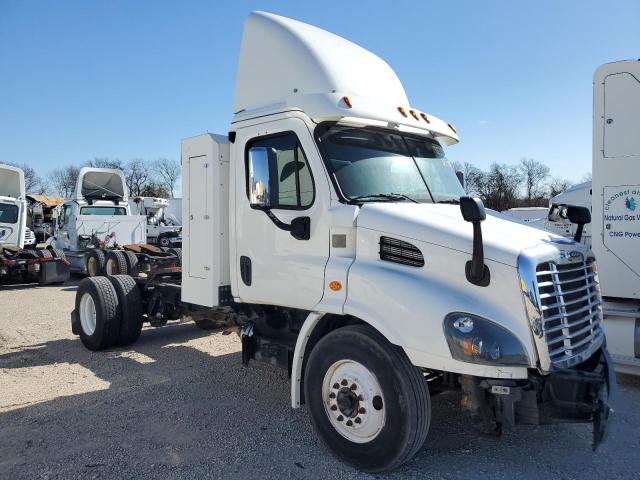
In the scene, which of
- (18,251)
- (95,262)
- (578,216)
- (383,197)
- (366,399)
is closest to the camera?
(366,399)

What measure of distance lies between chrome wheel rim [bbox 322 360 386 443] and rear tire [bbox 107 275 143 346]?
4.16m

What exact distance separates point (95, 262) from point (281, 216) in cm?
1225

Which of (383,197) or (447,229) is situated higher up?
(383,197)

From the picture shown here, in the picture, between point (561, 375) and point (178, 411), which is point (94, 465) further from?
point (561, 375)

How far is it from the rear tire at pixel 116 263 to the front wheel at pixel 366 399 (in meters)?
10.9

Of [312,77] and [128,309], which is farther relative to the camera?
[128,309]

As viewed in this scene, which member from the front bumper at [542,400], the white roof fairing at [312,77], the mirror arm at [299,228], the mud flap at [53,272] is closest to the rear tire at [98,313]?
the white roof fairing at [312,77]

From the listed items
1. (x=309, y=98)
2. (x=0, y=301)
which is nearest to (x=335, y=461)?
(x=309, y=98)

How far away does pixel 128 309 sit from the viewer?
712 centimetres

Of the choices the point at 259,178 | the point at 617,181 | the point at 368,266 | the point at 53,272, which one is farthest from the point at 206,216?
the point at 53,272

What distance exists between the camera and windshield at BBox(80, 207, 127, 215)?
16453 millimetres

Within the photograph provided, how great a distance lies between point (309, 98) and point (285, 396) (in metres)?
3.03

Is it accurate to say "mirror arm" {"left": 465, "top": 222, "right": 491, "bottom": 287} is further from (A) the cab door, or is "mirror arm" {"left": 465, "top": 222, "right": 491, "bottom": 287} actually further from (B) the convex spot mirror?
(B) the convex spot mirror

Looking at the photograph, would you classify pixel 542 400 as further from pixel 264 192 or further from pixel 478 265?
pixel 264 192
